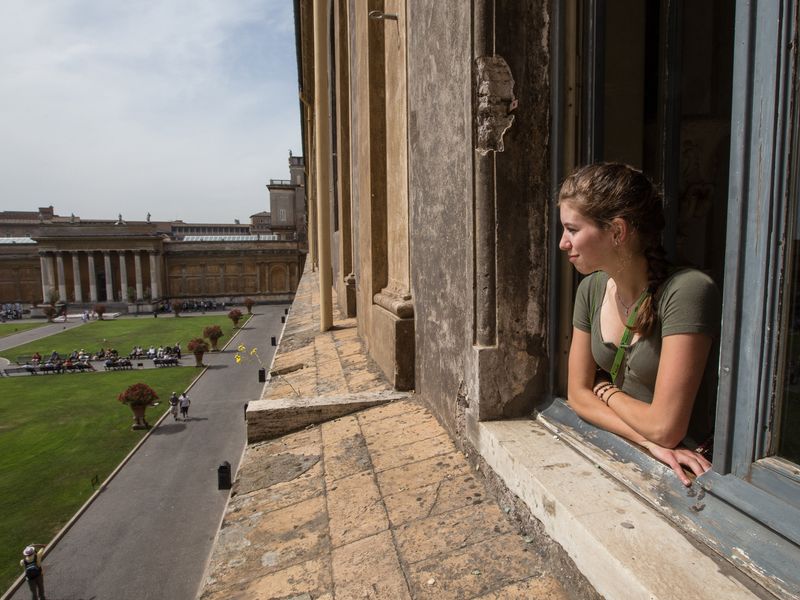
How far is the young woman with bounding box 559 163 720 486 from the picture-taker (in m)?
1.43

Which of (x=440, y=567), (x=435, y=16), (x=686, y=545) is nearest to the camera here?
(x=686, y=545)

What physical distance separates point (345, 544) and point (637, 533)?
107 cm

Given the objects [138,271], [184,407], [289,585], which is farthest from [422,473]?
[138,271]

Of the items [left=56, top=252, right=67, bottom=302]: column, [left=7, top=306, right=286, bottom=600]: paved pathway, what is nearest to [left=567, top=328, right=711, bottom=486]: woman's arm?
[left=7, top=306, right=286, bottom=600]: paved pathway

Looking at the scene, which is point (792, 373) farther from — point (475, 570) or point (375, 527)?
point (375, 527)

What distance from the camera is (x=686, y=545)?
128cm

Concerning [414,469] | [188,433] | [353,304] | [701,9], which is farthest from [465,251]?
[188,433]

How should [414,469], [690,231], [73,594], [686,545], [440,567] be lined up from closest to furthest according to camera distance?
[686,545] → [440,567] → [690,231] → [414,469] → [73,594]

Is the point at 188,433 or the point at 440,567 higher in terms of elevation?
the point at 440,567

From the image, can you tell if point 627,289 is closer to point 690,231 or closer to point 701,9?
point 690,231

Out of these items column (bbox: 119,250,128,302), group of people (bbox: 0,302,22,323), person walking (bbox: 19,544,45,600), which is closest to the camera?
person walking (bbox: 19,544,45,600)

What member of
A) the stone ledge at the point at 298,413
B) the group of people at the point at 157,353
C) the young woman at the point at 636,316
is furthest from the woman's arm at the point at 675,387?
the group of people at the point at 157,353

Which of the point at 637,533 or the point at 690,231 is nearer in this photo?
the point at 637,533

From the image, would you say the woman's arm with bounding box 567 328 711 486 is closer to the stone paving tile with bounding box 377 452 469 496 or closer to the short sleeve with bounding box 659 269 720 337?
the short sleeve with bounding box 659 269 720 337
